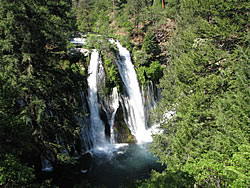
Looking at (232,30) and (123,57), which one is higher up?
(123,57)

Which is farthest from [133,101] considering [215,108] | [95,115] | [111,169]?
[215,108]

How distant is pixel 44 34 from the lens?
10094 mm

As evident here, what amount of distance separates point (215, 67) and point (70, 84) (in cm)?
925

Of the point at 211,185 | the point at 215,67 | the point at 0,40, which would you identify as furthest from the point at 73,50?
the point at 211,185

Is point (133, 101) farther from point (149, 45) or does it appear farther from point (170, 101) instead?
point (149, 45)

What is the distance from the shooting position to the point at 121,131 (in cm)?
1870

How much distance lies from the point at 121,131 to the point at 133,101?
4234 millimetres

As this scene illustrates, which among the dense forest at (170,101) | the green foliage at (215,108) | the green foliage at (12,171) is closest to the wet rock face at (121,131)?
the dense forest at (170,101)

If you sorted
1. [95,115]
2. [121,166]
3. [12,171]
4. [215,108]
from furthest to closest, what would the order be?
[95,115]
[121,166]
[215,108]
[12,171]

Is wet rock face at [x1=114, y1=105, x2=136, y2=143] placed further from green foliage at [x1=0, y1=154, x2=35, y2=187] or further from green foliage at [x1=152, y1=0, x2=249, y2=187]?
green foliage at [x1=0, y1=154, x2=35, y2=187]

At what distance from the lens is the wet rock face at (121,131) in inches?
727

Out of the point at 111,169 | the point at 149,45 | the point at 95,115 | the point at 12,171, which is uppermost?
the point at 149,45

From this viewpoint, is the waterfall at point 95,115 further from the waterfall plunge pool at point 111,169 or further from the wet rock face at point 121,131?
the wet rock face at point 121,131

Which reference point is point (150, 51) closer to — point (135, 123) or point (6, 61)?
point (135, 123)
